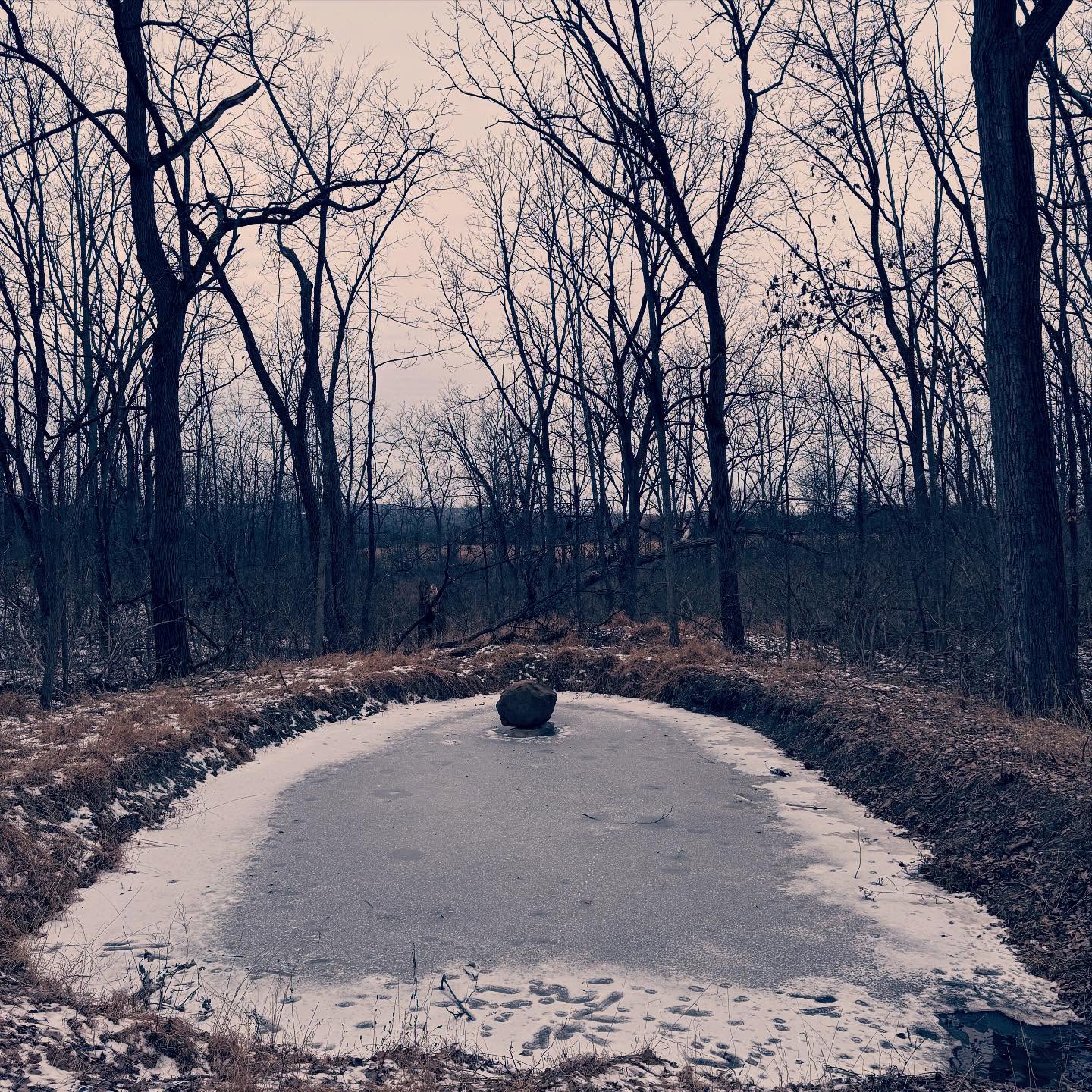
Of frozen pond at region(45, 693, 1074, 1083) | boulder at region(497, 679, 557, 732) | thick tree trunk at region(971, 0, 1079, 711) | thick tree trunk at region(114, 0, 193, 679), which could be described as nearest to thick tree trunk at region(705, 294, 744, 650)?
boulder at region(497, 679, 557, 732)

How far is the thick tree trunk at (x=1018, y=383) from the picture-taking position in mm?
8562

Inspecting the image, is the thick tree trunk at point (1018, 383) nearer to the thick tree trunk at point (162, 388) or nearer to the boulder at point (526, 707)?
the boulder at point (526, 707)

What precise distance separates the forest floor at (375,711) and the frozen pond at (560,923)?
0.23 m

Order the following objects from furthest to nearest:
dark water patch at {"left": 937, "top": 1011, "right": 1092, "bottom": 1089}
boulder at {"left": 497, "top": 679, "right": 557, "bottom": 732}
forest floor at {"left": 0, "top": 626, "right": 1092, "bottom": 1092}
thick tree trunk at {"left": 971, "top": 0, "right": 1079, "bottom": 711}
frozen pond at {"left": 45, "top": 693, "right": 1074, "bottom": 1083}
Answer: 1. boulder at {"left": 497, "top": 679, "right": 557, "bottom": 732}
2. thick tree trunk at {"left": 971, "top": 0, "right": 1079, "bottom": 711}
3. frozen pond at {"left": 45, "top": 693, "right": 1074, "bottom": 1083}
4. dark water patch at {"left": 937, "top": 1011, "right": 1092, "bottom": 1089}
5. forest floor at {"left": 0, "top": 626, "right": 1092, "bottom": 1092}

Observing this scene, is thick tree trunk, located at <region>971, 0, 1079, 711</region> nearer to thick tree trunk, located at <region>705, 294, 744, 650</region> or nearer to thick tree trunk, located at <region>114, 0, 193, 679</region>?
thick tree trunk, located at <region>705, 294, 744, 650</region>

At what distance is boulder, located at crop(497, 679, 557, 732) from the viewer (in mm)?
10656

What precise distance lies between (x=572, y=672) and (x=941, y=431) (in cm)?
1280

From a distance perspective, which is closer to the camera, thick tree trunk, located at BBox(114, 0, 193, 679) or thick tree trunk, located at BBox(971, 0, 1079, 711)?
thick tree trunk, located at BBox(971, 0, 1079, 711)

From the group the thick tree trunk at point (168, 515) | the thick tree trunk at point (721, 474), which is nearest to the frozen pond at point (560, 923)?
the thick tree trunk at point (168, 515)

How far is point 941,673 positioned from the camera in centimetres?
1200

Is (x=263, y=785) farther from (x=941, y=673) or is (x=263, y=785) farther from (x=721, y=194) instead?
(x=721, y=194)

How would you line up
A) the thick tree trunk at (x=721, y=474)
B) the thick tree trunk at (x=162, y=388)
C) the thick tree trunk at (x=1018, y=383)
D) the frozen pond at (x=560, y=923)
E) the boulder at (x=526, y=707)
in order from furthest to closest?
the thick tree trunk at (x=721, y=474), the thick tree trunk at (x=162, y=388), the boulder at (x=526, y=707), the thick tree trunk at (x=1018, y=383), the frozen pond at (x=560, y=923)

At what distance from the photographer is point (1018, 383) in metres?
8.67

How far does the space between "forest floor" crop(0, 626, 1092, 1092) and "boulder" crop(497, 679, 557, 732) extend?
6.53 feet
